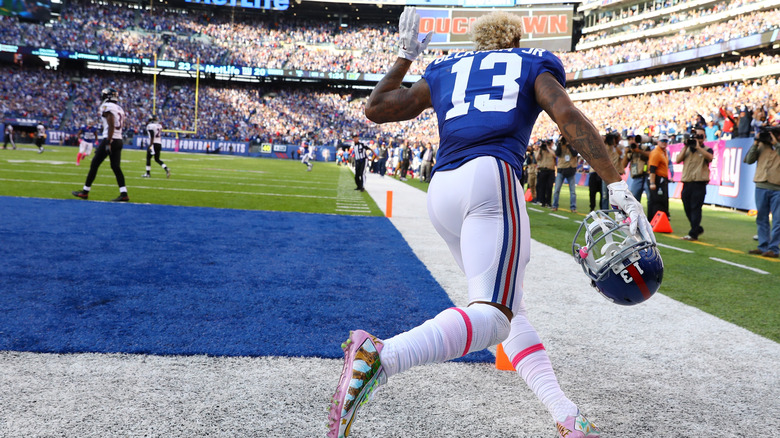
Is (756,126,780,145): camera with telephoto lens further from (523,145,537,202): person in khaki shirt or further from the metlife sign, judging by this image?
the metlife sign

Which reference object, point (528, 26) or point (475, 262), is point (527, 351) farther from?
point (528, 26)

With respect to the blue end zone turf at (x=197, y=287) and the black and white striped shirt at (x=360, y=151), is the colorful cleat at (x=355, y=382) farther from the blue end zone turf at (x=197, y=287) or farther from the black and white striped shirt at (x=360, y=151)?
the black and white striped shirt at (x=360, y=151)

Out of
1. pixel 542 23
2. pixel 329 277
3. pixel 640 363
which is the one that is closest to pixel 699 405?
pixel 640 363

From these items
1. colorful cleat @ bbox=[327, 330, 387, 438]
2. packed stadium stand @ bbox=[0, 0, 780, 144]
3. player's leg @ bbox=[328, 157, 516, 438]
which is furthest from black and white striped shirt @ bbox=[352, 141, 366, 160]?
packed stadium stand @ bbox=[0, 0, 780, 144]

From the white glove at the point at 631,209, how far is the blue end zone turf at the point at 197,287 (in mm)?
1397

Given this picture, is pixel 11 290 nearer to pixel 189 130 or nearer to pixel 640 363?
pixel 640 363

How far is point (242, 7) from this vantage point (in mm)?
56812

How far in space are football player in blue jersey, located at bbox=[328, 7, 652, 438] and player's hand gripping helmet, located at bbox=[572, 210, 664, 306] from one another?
6 cm

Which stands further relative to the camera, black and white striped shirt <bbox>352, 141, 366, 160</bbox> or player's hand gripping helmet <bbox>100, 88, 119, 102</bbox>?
black and white striped shirt <bbox>352, 141, 366, 160</bbox>

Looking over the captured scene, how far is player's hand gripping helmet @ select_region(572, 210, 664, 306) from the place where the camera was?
81.5 inches

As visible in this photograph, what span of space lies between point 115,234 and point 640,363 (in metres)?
5.87

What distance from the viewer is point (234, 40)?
56656 mm

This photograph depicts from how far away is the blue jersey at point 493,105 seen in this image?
217cm

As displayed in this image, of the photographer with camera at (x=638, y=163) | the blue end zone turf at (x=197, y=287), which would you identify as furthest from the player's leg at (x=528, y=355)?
the photographer with camera at (x=638, y=163)
